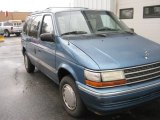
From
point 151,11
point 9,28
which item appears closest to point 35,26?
point 151,11

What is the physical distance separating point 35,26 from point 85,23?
1.94 metres

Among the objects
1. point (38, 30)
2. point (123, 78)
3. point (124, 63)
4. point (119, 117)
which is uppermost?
point (38, 30)

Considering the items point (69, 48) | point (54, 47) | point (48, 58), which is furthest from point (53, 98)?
point (69, 48)

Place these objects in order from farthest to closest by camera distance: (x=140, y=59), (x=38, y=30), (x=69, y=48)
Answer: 1. (x=38, y=30)
2. (x=69, y=48)
3. (x=140, y=59)

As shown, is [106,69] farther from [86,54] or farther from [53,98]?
[53,98]

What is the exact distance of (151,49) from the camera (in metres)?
4.09

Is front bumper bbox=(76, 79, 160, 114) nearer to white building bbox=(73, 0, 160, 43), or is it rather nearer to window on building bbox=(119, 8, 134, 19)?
white building bbox=(73, 0, 160, 43)

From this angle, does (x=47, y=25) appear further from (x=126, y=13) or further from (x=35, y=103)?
(x=126, y=13)

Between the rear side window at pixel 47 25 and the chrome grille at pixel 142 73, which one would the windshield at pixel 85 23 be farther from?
the chrome grille at pixel 142 73

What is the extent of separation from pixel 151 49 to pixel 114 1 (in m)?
6.34

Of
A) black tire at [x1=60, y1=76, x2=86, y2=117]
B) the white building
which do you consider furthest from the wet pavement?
the white building

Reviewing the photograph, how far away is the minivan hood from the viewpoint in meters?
3.51

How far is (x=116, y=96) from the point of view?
332 cm

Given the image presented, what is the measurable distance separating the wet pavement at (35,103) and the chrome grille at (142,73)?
2.15ft
